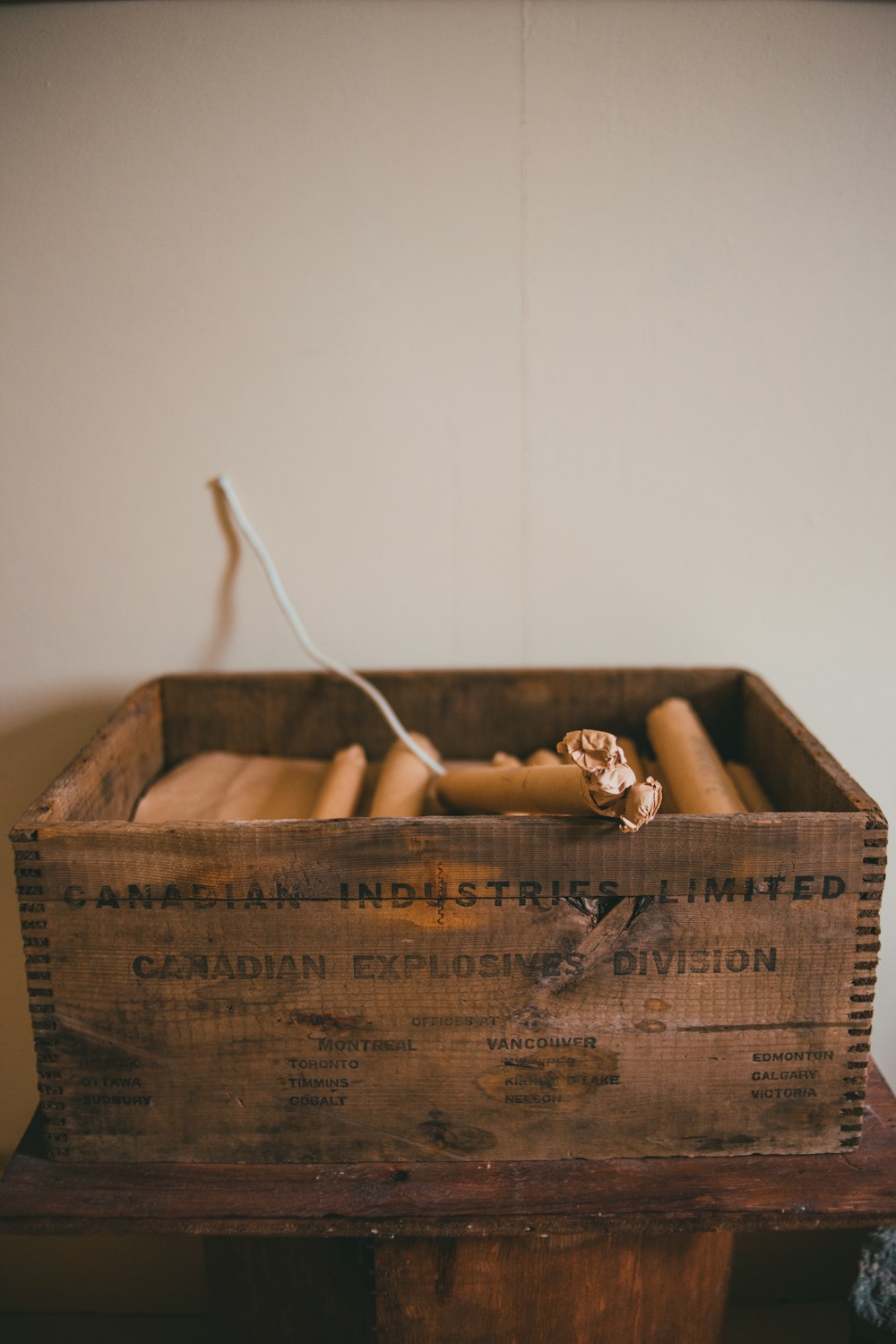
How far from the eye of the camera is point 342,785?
1066 millimetres

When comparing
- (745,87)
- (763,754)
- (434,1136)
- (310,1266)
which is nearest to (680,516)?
(763,754)

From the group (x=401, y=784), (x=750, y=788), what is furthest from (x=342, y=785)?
(x=750, y=788)

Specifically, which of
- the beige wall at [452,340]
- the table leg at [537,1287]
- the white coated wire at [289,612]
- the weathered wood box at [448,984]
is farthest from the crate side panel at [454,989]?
the beige wall at [452,340]

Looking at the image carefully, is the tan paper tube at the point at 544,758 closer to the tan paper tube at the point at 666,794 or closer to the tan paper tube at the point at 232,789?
the tan paper tube at the point at 666,794

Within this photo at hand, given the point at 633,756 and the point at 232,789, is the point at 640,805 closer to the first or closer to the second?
the point at 633,756

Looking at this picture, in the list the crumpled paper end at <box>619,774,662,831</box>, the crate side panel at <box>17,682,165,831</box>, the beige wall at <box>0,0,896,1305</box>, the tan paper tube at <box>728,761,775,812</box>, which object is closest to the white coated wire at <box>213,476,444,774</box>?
the beige wall at <box>0,0,896,1305</box>

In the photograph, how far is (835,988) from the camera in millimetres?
785

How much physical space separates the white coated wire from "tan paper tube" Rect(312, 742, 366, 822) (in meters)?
0.06

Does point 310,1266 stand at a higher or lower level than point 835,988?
lower

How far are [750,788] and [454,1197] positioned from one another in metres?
0.50

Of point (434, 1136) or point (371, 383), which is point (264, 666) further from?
point (434, 1136)

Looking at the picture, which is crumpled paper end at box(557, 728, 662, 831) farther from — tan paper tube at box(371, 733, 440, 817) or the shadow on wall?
the shadow on wall

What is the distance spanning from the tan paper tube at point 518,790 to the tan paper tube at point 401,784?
28 millimetres

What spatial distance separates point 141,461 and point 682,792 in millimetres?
725
